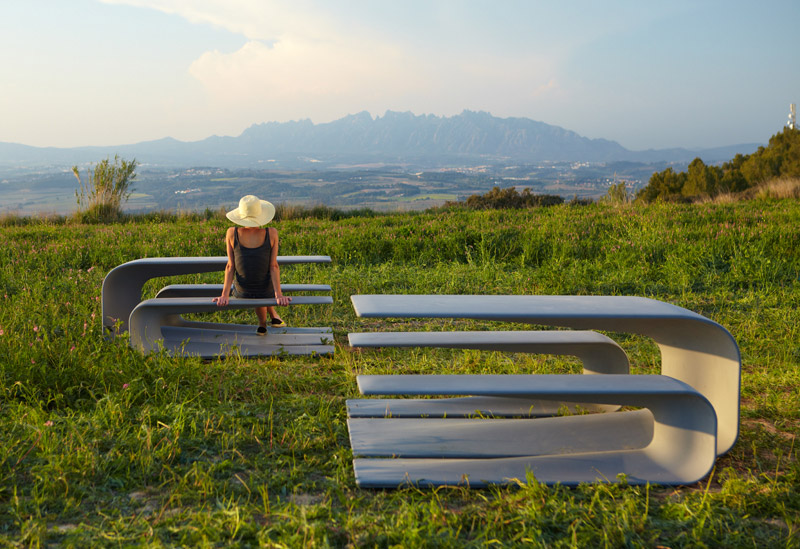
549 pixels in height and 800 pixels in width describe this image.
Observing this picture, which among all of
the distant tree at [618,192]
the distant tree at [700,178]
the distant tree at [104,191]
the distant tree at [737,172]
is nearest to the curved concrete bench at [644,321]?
the distant tree at [104,191]

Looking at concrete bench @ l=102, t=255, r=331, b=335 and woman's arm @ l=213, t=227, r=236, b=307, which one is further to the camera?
concrete bench @ l=102, t=255, r=331, b=335

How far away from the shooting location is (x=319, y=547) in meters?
2.23

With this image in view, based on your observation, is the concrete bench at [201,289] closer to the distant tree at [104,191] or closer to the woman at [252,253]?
the woman at [252,253]

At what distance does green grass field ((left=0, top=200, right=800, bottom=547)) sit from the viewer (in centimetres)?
239

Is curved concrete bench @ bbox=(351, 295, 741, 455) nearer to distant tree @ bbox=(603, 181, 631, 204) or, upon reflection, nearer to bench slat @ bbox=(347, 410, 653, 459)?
bench slat @ bbox=(347, 410, 653, 459)

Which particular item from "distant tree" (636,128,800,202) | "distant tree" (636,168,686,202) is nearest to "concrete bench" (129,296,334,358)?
"distant tree" (636,128,800,202)

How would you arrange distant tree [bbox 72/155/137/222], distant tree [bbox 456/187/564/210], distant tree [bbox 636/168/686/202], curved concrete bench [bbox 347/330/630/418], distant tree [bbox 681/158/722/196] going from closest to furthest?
curved concrete bench [bbox 347/330/630/418], distant tree [bbox 72/155/137/222], distant tree [bbox 456/187/564/210], distant tree [bbox 681/158/722/196], distant tree [bbox 636/168/686/202]

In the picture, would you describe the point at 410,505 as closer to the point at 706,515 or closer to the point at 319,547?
the point at 319,547

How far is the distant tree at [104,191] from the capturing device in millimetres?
15727

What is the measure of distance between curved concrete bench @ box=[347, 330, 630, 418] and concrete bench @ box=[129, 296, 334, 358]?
1526 millimetres

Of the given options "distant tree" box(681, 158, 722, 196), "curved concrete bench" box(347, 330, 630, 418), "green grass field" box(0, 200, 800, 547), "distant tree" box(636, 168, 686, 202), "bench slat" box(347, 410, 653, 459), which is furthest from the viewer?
"distant tree" box(636, 168, 686, 202)

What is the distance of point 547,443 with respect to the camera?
3246mm

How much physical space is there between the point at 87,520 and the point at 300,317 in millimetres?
4064

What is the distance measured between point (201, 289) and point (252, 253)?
0.69 metres
